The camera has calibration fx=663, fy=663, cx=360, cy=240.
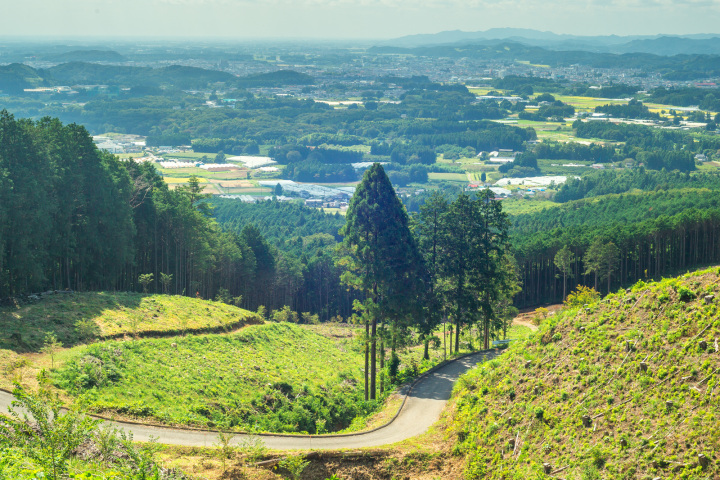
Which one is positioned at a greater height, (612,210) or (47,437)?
(47,437)

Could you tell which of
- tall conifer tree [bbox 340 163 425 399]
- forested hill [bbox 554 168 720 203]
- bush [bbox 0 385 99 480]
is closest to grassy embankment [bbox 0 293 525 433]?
bush [bbox 0 385 99 480]

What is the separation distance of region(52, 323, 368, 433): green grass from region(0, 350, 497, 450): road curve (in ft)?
5.00

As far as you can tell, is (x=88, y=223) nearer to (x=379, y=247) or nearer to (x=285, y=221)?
(x=379, y=247)

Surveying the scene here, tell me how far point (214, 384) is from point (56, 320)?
1006 centimetres

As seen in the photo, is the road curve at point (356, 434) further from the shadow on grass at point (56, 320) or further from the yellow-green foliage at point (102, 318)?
the yellow-green foliage at point (102, 318)

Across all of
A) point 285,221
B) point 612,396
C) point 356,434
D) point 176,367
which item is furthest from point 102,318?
point 285,221

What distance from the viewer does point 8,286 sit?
41.3 metres

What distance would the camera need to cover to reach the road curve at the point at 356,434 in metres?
23.1

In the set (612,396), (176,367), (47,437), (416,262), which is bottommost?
(176,367)

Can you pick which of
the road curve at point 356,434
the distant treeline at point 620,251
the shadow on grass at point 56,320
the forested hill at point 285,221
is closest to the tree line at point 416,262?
the road curve at point 356,434

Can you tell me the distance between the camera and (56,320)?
116 feet

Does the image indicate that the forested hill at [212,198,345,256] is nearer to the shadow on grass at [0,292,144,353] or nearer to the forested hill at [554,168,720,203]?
the forested hill at [554,168,720,203]

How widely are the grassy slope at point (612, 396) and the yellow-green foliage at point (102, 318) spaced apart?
20234mm

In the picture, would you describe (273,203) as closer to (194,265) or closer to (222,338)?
(194,265)
